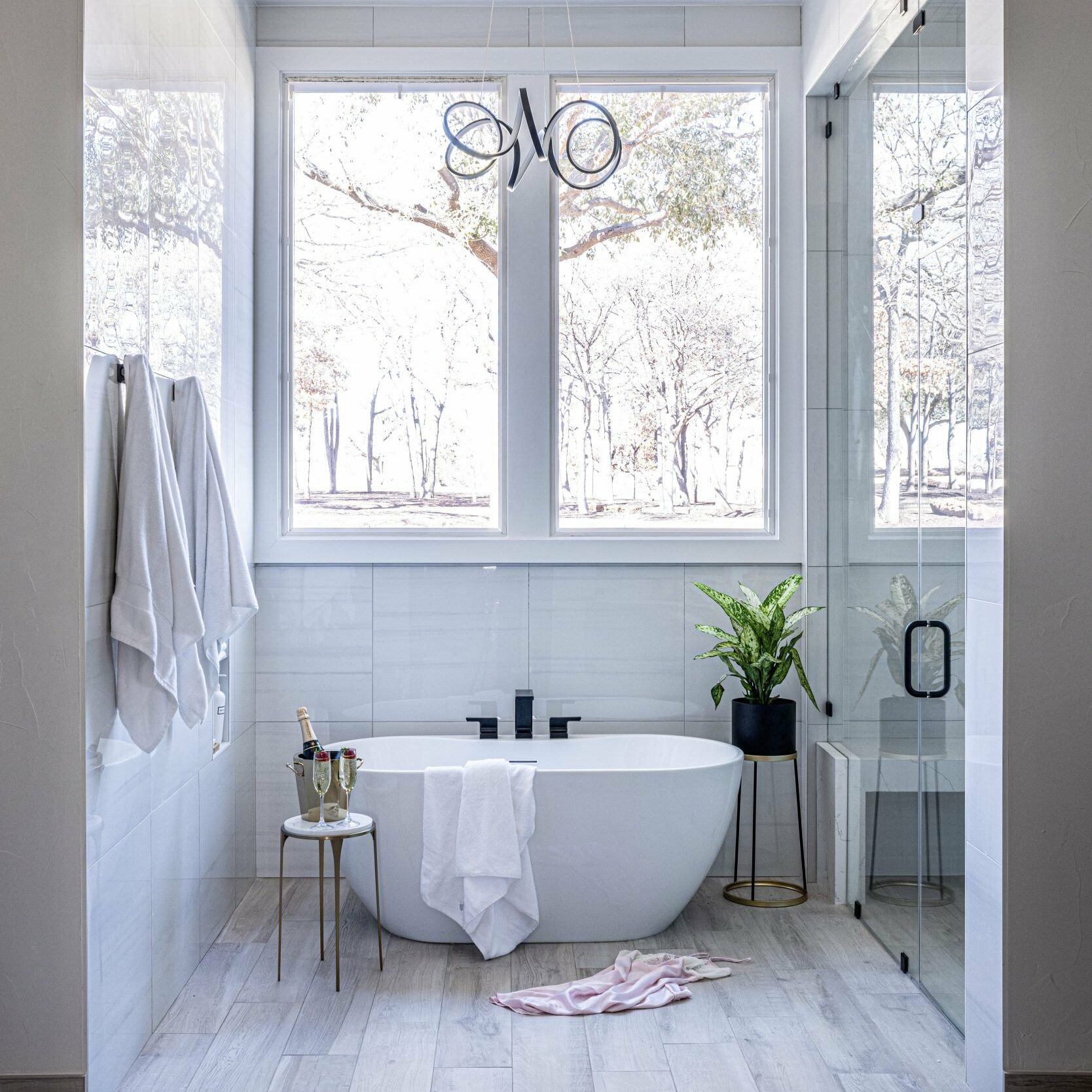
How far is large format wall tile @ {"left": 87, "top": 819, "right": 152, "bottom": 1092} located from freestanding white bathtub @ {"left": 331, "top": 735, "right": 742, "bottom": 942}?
0.72 metres

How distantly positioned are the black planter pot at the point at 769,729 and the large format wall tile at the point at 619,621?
0.36m

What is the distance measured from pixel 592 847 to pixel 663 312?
6.22ft

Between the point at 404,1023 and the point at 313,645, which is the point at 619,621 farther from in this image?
the point at 404,1023

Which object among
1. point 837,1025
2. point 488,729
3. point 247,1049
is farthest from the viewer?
point 488,729

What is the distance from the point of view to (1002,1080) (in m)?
2.29

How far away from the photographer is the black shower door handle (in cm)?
273

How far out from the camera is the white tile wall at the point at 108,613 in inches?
91.7

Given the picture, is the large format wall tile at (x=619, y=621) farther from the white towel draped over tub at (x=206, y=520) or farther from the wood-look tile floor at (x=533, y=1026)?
the white towel draped over tub at (x=206, y=520)

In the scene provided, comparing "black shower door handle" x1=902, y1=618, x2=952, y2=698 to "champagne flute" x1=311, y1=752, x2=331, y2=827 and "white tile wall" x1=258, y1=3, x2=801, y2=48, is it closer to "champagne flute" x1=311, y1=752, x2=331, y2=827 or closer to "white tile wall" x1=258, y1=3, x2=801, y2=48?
"champagne flute" x1=311, y1=752, x2=331, y2=827

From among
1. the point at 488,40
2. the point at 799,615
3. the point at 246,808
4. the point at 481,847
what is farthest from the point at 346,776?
the point at 488,40

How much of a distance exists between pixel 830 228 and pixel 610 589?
4.84 ft

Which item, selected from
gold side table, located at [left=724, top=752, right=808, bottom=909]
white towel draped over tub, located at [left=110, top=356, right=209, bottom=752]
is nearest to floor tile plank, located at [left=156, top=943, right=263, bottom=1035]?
white towel draped over tub, located at [left=110, top=356, right=209, bottom=752]

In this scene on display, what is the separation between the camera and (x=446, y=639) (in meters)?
3.88

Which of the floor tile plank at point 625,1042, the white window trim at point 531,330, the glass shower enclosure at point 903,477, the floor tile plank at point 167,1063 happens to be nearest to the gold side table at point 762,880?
the glass shower enclosure at point 903,477
